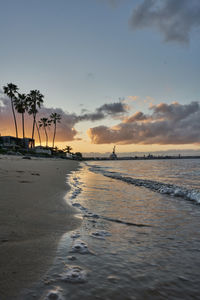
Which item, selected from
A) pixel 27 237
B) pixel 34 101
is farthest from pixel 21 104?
pixel 27 237

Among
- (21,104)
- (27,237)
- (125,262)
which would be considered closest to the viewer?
(125,262)

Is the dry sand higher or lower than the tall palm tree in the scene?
lower

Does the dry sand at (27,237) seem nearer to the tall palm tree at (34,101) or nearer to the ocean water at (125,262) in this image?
the ocean water at (125,262)

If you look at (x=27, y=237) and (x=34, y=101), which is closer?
(x=27, y=237)

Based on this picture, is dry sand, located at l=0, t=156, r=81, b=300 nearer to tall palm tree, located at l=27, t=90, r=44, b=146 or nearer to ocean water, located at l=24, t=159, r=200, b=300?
ocean water, located at l=24, t=159, r=200, b=300

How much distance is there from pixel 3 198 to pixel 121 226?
2766 mm

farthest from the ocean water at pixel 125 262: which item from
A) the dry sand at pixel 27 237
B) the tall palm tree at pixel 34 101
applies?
the tall palm tree at pixel 34 101

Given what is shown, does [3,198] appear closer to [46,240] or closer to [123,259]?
[46,240]

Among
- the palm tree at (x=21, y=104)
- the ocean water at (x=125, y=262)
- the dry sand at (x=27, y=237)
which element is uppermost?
the palm tree at (x=21, y=104)

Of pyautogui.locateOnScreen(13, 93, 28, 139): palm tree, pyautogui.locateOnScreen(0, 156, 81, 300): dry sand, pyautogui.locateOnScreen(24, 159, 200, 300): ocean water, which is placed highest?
pyautogui.locateOnScreen(13, 93, 28, 139): palm tree

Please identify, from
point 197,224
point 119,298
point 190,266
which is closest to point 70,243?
point 119,298

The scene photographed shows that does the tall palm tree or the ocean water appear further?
the tall palm tree

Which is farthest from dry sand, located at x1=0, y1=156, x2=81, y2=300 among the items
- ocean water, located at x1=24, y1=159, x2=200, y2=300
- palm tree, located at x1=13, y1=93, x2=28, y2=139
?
palm tree, located at x1=13, y1=93, x2=28, y2=139

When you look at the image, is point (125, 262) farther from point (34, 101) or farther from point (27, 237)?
point (34, 101)
